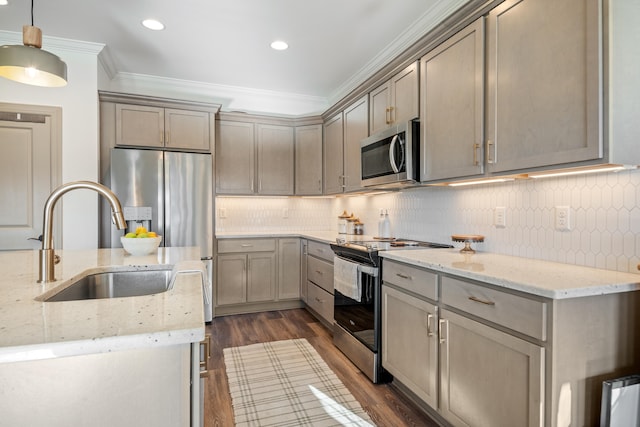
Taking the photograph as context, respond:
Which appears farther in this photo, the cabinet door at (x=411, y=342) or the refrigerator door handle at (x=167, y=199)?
the refrigerator door handle at (x=167, y=199)

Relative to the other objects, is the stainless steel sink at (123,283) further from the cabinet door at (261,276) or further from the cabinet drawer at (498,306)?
the cabinet door at (261,276)

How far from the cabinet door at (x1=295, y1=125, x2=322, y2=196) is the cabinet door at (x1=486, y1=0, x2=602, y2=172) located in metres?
2.49

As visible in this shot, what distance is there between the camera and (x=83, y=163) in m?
3.21

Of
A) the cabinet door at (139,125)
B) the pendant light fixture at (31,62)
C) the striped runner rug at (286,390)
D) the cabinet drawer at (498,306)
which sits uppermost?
the cabinet door at (139,125)

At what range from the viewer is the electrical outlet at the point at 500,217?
84.4 inches

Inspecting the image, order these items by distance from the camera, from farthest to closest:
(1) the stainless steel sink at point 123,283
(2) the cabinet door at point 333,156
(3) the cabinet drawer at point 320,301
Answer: (2) the cabinet door at point 333,156 → (3) the cabinet drawer at point 320,301 → (1) the stainless steel sink at point 123,283

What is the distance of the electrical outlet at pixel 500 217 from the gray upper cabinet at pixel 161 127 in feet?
9.37

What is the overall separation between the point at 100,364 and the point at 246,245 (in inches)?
125

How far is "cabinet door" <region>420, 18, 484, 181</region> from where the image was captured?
6.36 ft

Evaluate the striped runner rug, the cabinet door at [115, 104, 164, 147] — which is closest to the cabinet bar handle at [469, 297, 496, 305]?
the striped runner rug

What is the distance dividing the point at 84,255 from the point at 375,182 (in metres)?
2.07

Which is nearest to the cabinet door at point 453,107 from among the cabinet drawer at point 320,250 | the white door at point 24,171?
the cabinet drawer at point 320,250

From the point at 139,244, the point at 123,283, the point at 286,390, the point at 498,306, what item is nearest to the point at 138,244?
the point at 139,244

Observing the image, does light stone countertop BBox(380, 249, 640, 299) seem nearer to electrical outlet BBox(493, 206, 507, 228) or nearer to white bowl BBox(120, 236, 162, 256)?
electrical outlet BBox(493, 206, 507, 228)
